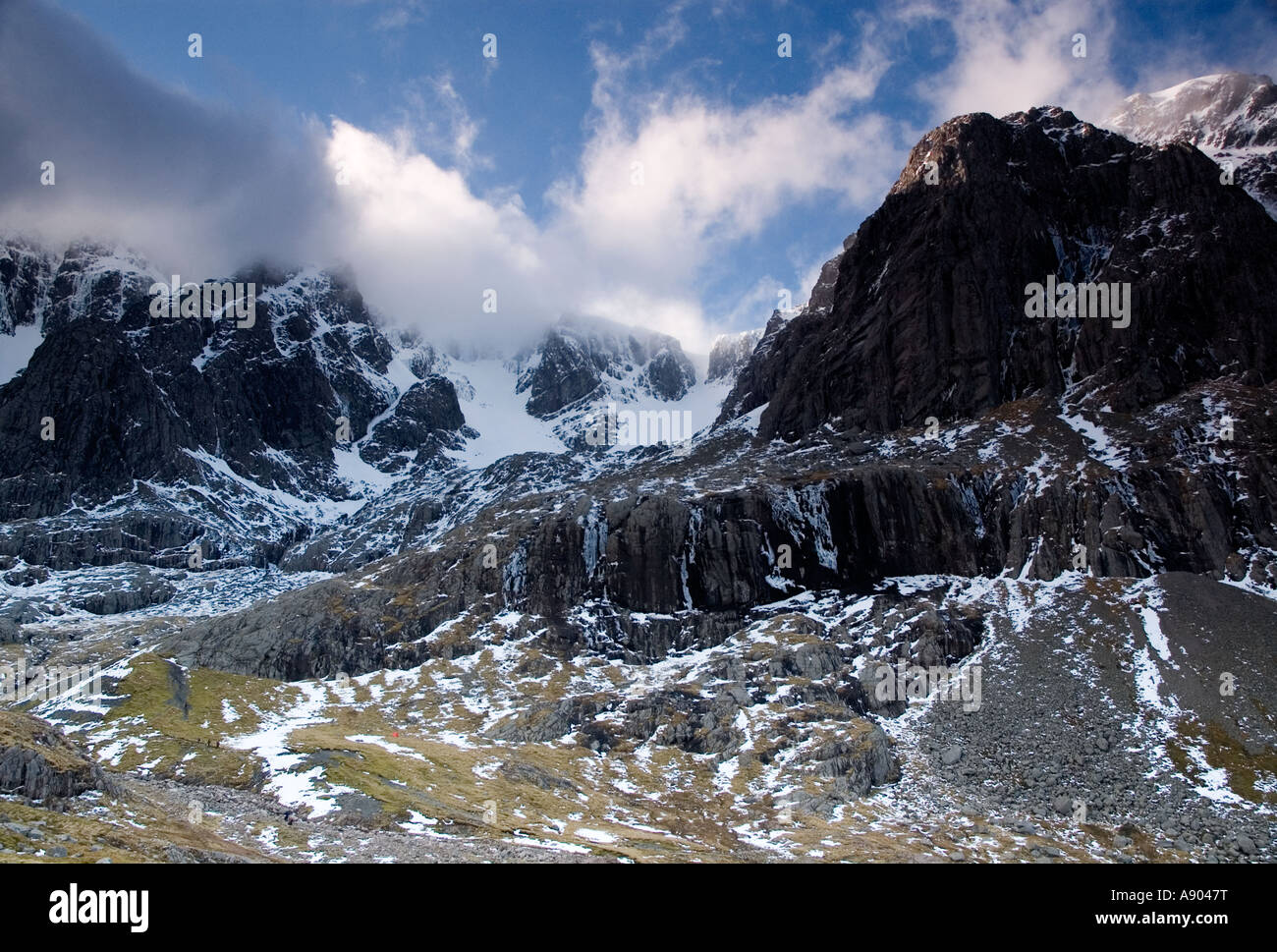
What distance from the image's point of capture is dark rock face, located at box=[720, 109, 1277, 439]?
6186 inches

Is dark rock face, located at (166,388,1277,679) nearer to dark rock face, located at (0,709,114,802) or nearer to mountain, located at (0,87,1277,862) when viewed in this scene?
mountain, located at (0,87,1277,862)

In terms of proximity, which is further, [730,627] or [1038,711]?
[730,627]

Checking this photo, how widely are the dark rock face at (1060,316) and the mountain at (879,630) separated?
2.67 feet

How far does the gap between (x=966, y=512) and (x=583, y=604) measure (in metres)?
64.8

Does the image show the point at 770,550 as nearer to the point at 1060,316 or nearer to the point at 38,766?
the point at 1060,316

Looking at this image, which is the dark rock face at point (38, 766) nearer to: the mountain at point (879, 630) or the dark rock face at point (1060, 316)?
the mountain at point (879, 630)

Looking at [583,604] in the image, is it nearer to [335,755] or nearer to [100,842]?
[335,755]

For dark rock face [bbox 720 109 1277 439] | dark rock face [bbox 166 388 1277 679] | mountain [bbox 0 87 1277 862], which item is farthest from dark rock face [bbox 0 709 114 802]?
dark rock face [bbox 720 109 1277 439]

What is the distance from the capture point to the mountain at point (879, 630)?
239 feet

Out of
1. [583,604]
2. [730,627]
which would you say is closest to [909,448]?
[730,627]

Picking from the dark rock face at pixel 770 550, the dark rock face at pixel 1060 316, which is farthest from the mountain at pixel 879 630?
the dark rock face at pixel 1060 316

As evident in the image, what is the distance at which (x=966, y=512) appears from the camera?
13475 cm
